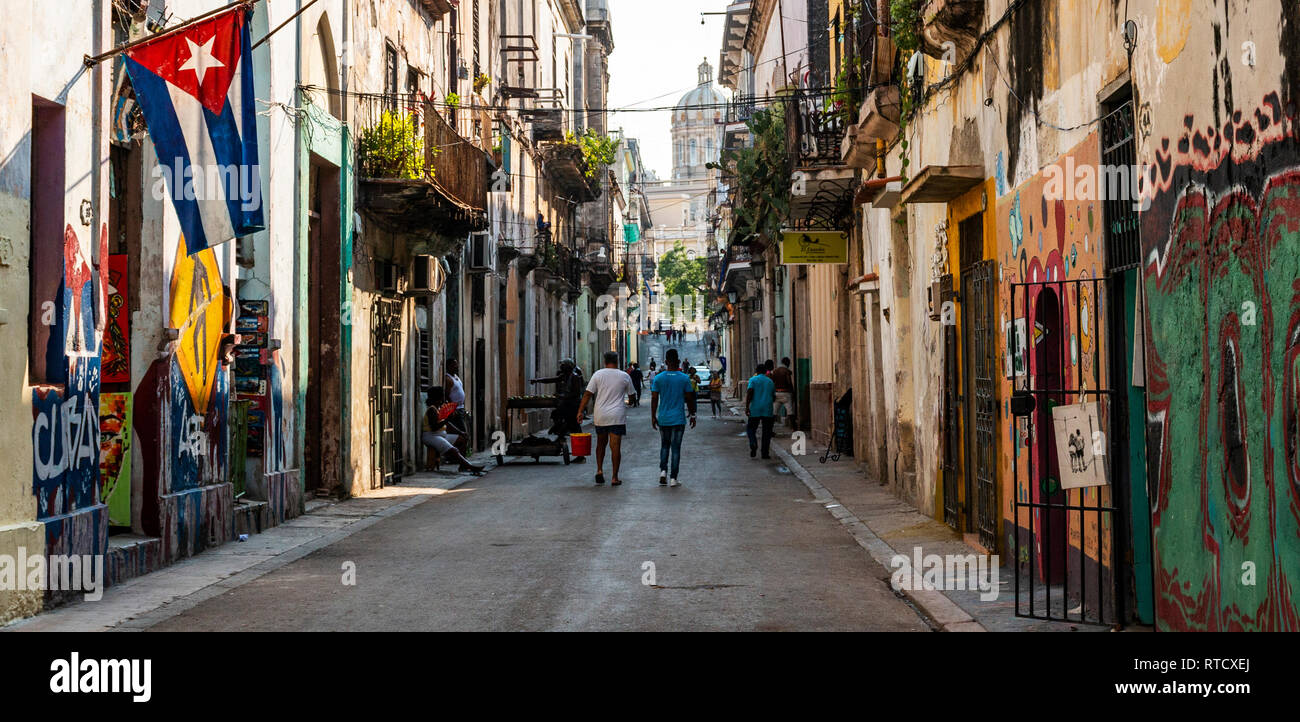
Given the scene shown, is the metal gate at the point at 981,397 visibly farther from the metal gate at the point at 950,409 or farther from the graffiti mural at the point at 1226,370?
the graffiti mural at the point at 1226,370

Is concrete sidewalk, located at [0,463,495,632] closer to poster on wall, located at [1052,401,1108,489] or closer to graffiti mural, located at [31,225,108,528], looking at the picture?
graffiti mural, located at [31,225,108,528]

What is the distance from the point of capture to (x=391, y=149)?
18.4 metres

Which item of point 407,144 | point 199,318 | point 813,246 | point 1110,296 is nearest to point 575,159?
point 813,246

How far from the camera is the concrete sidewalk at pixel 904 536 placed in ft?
26.2

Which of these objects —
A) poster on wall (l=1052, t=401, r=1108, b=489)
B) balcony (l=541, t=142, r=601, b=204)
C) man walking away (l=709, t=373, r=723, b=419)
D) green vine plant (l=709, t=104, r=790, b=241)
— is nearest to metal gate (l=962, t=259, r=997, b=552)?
poster on wall (l=1052, t=401, r=1108, b=489)

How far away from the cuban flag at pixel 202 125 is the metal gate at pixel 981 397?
566 centimetres

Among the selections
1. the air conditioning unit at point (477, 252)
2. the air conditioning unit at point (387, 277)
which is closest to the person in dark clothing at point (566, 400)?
the air conditioning unit at point (477, 252)

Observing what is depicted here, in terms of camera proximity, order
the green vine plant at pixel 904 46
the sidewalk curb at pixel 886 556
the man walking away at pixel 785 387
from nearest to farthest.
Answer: the sidewalk curb at pixel 886 556 → the green vine plant at pixel 904 46 → the man walking away at pixel 785 387

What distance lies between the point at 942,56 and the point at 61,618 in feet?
28.9

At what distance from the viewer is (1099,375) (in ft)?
26.4

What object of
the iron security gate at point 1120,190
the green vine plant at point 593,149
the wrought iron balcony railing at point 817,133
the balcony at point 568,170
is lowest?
the iron security gate at point 1120,190

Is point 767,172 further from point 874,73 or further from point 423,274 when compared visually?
point 874,73
